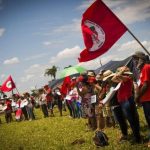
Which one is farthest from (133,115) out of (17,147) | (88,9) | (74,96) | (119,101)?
(74,96)

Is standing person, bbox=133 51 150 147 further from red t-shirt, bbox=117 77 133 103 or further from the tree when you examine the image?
the tree

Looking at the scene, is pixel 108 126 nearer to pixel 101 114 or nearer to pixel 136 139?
pixel 101 114

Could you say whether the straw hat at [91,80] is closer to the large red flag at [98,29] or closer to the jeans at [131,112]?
the large red flag at [98,29]

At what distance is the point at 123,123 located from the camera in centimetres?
926

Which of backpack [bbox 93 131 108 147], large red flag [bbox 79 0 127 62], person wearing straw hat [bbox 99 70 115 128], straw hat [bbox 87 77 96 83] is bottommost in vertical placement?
backpack [bbox 93 131 108 147]

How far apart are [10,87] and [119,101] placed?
1765 cm

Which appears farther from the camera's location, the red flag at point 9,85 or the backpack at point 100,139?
the red flag at point 9,85

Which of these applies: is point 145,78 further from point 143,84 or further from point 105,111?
point 105,111

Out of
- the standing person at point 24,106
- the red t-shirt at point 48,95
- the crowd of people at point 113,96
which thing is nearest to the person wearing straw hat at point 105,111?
the crowd of people at point 113,96

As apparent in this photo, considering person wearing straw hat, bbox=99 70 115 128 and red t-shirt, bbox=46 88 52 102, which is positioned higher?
red t-shirt, bbox=46 88 52 102

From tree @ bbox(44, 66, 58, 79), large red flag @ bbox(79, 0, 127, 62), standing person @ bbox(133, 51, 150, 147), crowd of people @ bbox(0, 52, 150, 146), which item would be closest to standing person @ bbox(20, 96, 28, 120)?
crowd of people @ bbox(0, 52, 150, 146)

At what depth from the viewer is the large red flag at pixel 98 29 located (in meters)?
8.47

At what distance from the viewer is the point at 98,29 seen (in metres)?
8.86

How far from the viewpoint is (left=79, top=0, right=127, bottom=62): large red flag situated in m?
8.47
